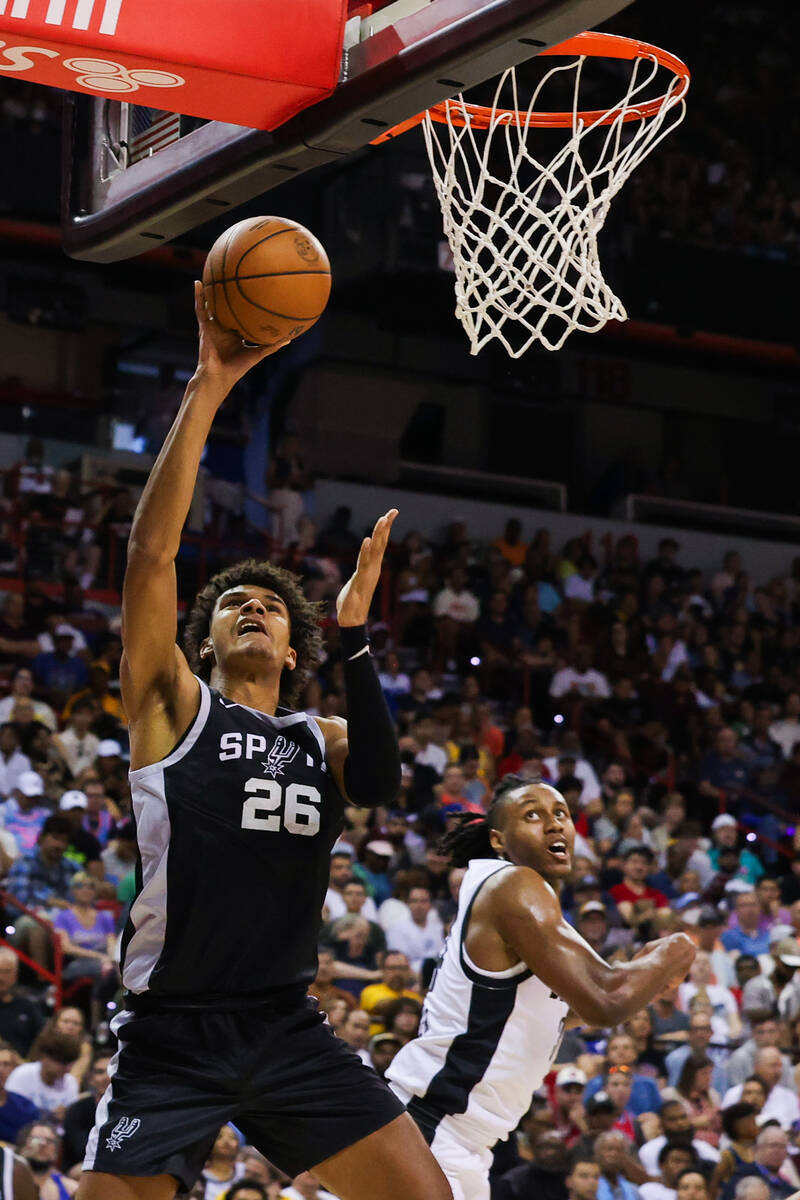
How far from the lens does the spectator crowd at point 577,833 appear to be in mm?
7766

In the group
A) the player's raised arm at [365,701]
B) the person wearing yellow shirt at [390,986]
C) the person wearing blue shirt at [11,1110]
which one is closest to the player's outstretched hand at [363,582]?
the player's raised arm at [365,701]

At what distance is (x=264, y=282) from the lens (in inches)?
157

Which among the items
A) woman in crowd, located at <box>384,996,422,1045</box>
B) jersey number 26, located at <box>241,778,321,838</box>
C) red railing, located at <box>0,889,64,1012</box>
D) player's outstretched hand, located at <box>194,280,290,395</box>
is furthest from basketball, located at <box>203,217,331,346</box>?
red railing, located at <box>0,889,64,1012</box>

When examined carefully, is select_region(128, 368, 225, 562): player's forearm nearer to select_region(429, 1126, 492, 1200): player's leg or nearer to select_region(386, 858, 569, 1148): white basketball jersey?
select_region(386, 858, 569, 1148): white basketball jersey

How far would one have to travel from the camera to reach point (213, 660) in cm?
445

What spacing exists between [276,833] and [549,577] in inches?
491

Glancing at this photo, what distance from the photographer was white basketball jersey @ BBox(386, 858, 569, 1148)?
4734mm

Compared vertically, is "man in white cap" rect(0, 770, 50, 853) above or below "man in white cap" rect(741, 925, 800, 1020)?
above

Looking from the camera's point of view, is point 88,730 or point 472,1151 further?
point 88,730

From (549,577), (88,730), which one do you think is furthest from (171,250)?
(88,730)

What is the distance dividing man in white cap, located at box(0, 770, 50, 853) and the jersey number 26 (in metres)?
5.89

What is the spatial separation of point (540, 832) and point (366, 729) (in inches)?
50.2

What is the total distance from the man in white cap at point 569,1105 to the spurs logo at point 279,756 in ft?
15.1

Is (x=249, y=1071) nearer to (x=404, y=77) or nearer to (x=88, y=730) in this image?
(x=404, y=77)
